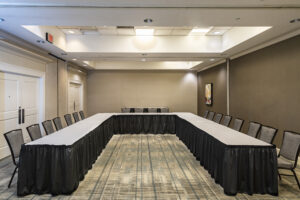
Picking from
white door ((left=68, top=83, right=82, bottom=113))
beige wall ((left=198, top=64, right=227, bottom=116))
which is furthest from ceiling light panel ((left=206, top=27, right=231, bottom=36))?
white door ((left=68, top=83, right=82, bottom=113))

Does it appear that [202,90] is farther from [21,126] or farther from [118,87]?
[21,126]

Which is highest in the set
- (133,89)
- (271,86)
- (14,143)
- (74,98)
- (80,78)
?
(80,78)

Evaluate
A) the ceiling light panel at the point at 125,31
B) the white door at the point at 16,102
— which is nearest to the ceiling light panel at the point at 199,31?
the ceiling light panel at the point at 125,31

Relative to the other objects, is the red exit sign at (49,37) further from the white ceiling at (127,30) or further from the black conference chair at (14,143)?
the black conference chair at (14,143)

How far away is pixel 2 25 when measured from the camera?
12.9 feet

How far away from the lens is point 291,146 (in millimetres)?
3102

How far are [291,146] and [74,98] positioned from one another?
866cm

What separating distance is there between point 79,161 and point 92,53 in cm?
427

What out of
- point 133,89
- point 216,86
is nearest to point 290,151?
point 216,86

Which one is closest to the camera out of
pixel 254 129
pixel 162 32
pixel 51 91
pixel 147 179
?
pixel 147 179

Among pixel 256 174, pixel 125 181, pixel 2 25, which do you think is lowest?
pixel 125 181

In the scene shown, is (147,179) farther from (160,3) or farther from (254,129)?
(160,3)

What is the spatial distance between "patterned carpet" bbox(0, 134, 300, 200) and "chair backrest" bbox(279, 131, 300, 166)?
507 millimetres

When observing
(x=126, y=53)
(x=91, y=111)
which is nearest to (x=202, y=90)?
(x=126, y=53)
